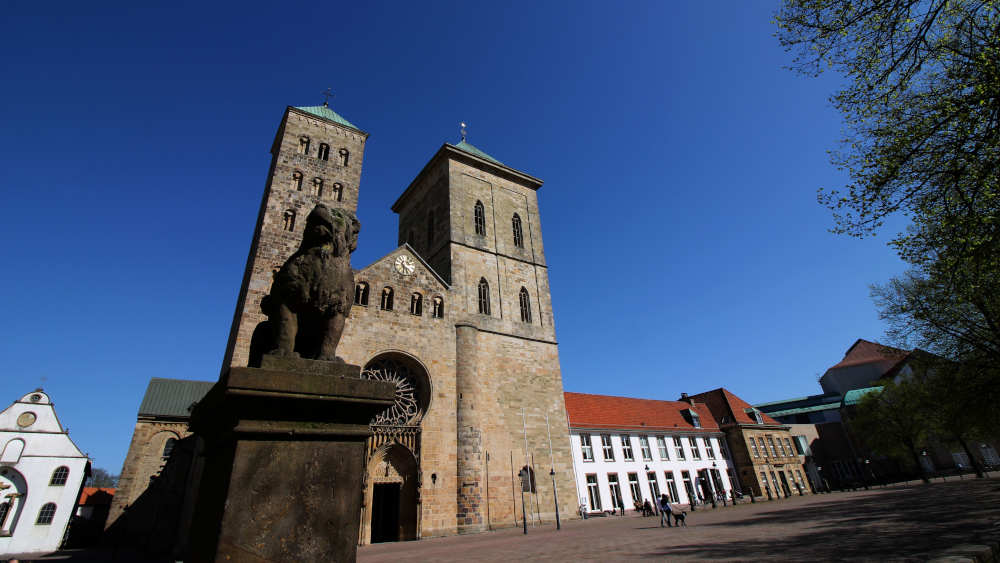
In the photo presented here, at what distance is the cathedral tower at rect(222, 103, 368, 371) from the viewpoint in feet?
60.8

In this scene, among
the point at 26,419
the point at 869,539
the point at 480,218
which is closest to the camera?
the point at 869,539

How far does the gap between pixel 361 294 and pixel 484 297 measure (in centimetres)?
706

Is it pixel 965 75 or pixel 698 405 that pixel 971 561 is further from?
pixel 698 405

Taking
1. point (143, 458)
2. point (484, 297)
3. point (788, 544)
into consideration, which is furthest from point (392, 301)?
point (143, 458)

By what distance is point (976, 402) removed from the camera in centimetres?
1683

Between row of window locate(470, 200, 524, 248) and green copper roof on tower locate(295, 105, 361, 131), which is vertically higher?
green copper roof on tower locate(295, 105, 361, 131)

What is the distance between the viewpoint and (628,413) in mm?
34250

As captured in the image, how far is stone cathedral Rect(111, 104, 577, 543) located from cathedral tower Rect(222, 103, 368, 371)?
76 mm

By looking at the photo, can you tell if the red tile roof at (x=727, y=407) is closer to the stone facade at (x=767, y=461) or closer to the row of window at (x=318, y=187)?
the stone facade at (x=767, y=461)

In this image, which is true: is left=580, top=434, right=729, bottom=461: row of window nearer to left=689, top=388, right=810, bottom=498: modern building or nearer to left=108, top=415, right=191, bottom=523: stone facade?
left=689, top=388, right=810, bottom=498: modern building

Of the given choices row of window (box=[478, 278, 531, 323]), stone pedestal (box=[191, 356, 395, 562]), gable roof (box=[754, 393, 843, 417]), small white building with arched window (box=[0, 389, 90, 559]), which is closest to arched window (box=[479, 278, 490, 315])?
row of window (box=[478, 278, 531, 323])

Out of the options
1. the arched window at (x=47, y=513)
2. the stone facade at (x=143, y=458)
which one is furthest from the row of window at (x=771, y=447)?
the arched window at (x=47, y=513)

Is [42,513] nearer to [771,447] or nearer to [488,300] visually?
[488,300]

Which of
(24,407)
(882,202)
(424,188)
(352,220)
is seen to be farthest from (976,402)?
(24,407)
